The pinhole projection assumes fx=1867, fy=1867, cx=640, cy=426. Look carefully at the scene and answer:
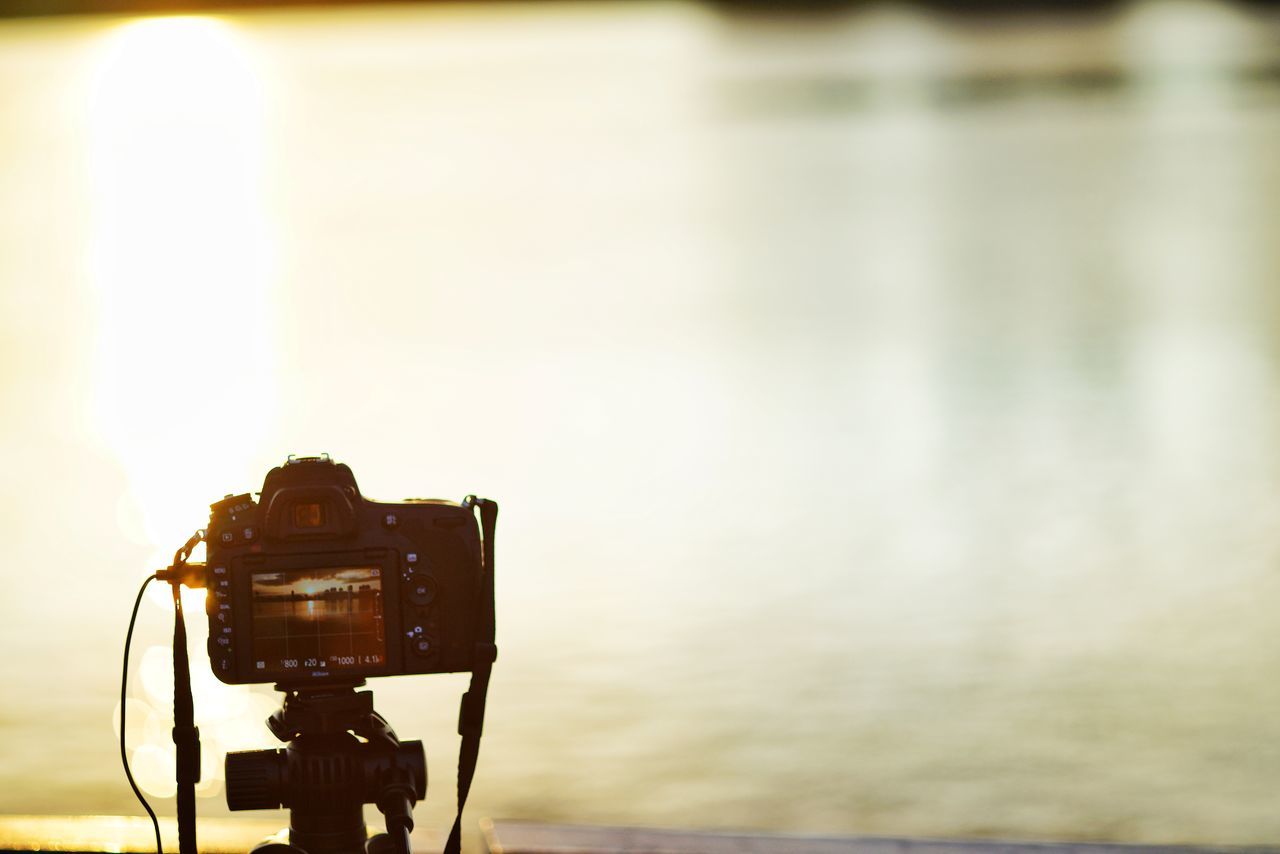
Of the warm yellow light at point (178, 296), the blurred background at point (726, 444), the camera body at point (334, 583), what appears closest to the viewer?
the camera body at point (334, 583)

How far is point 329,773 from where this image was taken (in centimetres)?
188

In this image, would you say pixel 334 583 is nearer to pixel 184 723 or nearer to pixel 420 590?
pixel 420 590

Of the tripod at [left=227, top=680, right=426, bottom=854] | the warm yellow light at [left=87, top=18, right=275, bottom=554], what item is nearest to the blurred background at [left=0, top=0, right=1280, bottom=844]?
the warm yellow light at [left=87, top=18, right=275, bottom=554]

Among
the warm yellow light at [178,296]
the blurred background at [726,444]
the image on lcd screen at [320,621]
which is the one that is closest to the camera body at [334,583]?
the image on lcd screen at [320,621]

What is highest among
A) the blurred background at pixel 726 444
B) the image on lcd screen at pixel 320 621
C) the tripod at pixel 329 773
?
the blurred background at pixel 726 444

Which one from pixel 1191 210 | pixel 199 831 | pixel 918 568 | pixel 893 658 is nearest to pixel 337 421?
pixel 918 568

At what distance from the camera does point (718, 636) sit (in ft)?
13.9

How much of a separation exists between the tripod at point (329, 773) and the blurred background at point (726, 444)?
4.21ft

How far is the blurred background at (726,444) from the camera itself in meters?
3.50

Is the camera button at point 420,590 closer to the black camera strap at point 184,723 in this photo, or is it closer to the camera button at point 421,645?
the camera button at point 421,645

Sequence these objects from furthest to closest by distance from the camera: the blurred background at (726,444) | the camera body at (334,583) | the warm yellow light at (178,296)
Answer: the warm yellow light at (178,296) → the blurred background at (726,444) → the camera body at (334,583)

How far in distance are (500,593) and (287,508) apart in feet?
9.10

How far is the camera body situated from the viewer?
179cm

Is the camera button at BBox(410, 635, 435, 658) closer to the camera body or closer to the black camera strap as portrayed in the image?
the camera body
